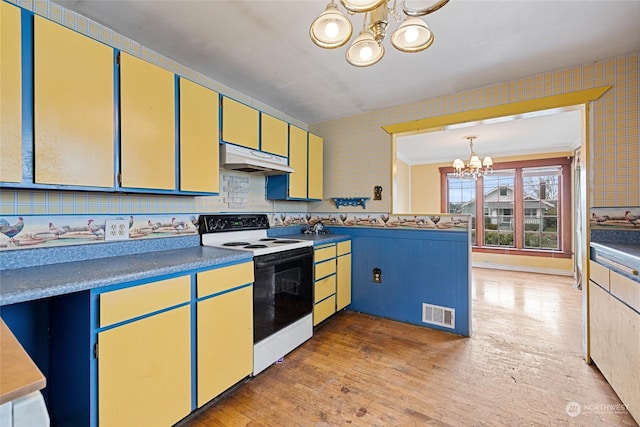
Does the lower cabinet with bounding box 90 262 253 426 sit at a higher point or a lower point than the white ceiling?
lower

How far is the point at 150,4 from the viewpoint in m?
1.62

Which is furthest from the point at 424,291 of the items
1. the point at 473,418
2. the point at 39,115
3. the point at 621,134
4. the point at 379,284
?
the point at 39,115

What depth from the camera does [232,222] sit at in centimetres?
257

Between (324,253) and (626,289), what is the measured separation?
6.92 ft

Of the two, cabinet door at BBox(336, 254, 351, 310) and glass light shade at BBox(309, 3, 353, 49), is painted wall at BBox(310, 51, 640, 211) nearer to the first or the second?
cabinet door at BBox(336, 254, 351, 310)

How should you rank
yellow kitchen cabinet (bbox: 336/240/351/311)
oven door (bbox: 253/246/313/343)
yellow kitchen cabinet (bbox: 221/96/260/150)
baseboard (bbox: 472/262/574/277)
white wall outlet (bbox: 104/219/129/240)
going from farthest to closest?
baseboard (bbox: 472/262/574/277) < yellow kitchen cabinet (bbox: 336/240/351/311) < yellow kitchen cabinet (bbox: 221/96/260/150) < oven door (bbox: 253/246/313/343) < white wall outlet (bbox: 104/219/129/240)

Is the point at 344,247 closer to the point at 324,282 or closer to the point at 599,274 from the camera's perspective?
the point at 324,282

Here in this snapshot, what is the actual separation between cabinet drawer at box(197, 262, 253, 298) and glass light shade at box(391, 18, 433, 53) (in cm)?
155

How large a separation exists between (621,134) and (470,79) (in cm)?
119

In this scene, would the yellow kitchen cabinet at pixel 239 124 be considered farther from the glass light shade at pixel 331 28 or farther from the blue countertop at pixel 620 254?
the blue countertop at pixel 620 254

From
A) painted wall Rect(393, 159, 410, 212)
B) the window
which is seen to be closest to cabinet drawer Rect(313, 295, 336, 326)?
the window

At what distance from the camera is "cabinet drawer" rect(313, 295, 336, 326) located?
2701mm

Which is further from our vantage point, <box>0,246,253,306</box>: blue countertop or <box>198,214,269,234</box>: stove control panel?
<box>198,214,269,234</box>: stove control panel

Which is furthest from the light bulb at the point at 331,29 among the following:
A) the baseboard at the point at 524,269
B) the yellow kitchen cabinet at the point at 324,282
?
the baseboard at the point at 524,269
